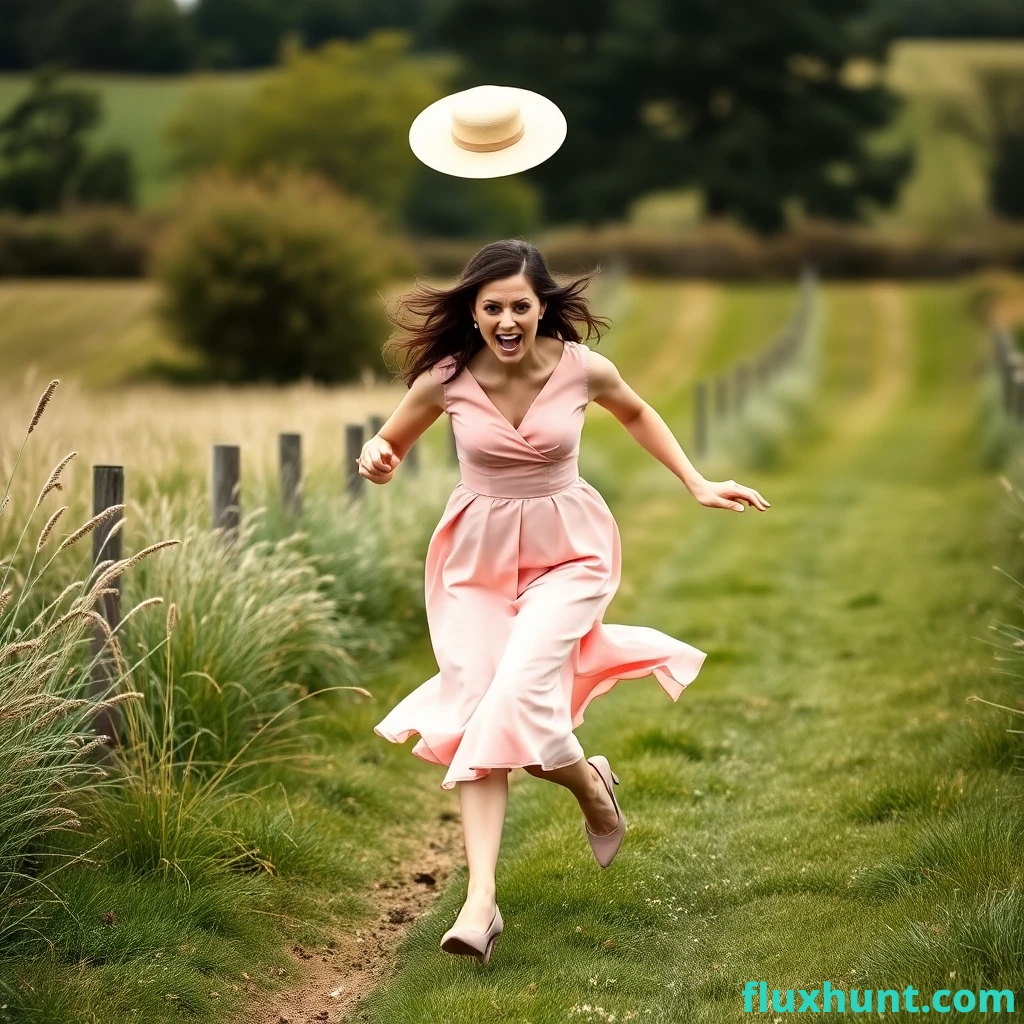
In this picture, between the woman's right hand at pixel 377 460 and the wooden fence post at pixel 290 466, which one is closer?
the woman's right hand at pixel 377 460

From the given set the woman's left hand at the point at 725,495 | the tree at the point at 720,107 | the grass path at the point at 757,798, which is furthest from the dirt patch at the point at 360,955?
the tree at the point at 720,107

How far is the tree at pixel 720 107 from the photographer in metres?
52.4

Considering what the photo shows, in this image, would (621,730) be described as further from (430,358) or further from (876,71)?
(876,71)

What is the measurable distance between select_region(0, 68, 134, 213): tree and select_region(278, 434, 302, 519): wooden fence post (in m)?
30.2

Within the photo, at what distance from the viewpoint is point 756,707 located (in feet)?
23.9

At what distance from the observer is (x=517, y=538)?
15.4 feet

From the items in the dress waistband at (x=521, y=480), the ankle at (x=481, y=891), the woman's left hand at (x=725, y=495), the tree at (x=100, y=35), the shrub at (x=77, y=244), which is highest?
the tree at (x=100, y=35)

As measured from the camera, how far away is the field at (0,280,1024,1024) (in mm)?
4117

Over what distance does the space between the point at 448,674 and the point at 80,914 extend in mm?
1288

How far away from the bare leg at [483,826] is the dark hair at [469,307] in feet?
4.26

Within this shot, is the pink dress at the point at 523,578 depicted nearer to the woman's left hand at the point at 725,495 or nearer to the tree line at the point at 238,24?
the woman's left hand at the point at 725,495

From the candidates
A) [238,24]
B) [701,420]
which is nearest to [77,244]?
[701,420]

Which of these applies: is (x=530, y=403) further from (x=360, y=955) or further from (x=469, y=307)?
(x=360, y=955)

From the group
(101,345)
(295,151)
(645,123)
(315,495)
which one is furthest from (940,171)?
(315,495)
